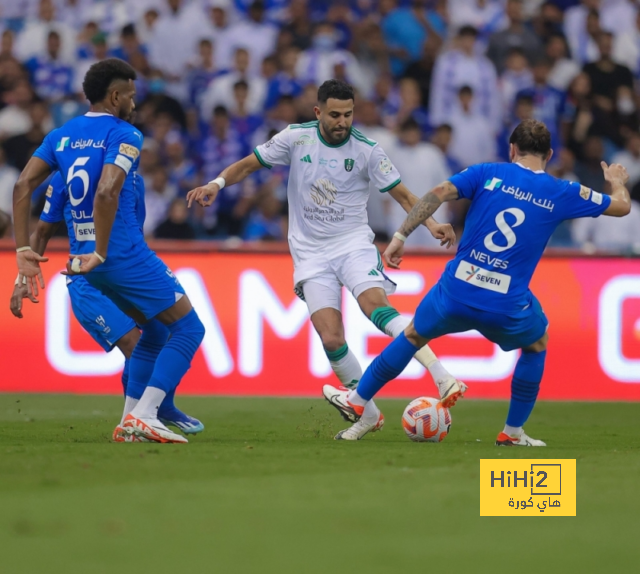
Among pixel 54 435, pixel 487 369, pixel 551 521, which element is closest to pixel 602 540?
pixel 551 521

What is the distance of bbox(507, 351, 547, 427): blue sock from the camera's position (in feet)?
23.7

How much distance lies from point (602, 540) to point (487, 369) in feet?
23.9

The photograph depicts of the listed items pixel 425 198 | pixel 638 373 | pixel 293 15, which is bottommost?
pixel 638 373

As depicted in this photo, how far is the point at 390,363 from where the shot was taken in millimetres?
7254

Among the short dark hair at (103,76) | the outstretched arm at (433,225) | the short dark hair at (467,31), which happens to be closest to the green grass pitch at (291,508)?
the outstretched arm at (433,225)

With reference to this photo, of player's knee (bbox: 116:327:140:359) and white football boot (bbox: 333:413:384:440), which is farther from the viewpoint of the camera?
player's knee (bbox: 116:327:140:359)

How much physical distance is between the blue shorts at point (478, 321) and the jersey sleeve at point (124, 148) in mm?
2030

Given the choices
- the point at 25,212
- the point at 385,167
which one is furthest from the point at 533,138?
the point at 25,212

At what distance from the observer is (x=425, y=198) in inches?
276

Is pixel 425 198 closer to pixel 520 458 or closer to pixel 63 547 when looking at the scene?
pixel 520 458

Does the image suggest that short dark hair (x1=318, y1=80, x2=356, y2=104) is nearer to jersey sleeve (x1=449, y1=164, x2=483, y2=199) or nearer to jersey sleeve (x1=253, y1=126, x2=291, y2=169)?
jersey sleeve (x1=253, y1=126, x2=291, y2=169)

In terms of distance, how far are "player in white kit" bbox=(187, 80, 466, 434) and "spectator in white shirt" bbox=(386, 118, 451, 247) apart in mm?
5250

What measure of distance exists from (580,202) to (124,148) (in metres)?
2.82

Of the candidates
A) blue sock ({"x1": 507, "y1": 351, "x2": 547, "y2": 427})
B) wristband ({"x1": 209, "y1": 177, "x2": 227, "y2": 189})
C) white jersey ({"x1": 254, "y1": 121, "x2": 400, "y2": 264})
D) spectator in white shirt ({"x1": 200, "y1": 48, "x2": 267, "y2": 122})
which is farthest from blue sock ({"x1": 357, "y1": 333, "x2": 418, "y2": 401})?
spectator in white shirt ({"x1": 200, "y1": 48, "x2": 267, "y2": 122})
